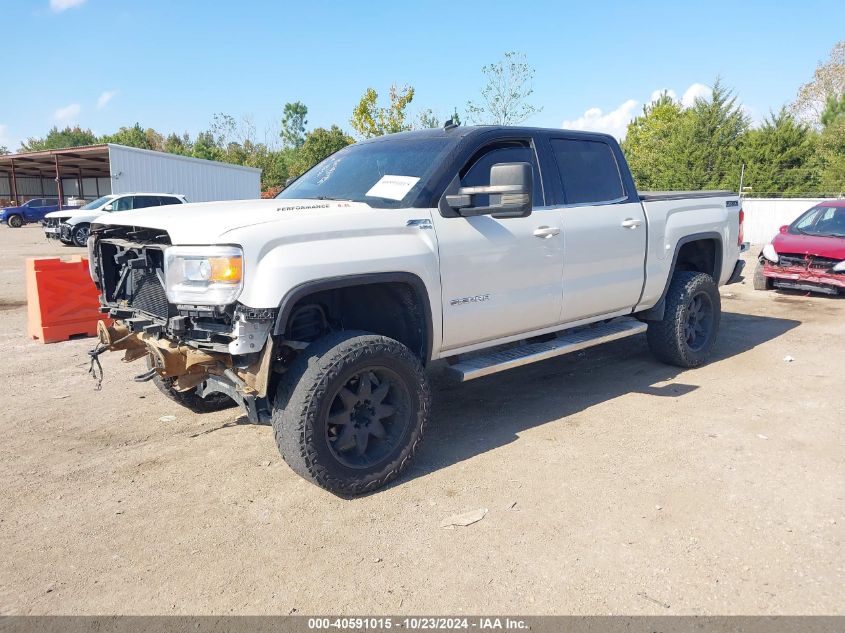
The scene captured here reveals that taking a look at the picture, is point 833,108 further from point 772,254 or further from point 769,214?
point 772,254

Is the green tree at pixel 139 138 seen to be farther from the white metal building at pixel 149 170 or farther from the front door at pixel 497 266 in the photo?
the front door at pixel 497 266

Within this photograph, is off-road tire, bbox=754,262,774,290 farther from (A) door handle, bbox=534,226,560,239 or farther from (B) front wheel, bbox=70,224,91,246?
(B) front wheel, bbox=70,224,91,246

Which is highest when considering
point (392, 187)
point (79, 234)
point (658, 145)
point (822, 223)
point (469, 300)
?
point (658, 145)

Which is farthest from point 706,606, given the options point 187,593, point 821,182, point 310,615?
point 821,182

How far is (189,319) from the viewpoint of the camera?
3.35m

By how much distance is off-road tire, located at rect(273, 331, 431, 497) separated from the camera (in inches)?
130

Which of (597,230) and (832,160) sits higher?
(832,160)

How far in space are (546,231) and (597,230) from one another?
0.63m

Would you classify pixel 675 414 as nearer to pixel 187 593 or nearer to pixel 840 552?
pixel 840 552

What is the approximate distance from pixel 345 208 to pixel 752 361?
465 centimetres

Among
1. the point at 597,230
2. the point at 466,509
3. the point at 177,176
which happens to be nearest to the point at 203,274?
the point at 466,509

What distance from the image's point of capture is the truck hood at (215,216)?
10.6 feet

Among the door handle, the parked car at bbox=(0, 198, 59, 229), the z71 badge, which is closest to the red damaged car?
the door handle

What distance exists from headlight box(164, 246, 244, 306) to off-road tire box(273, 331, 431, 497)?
0.57 metres
